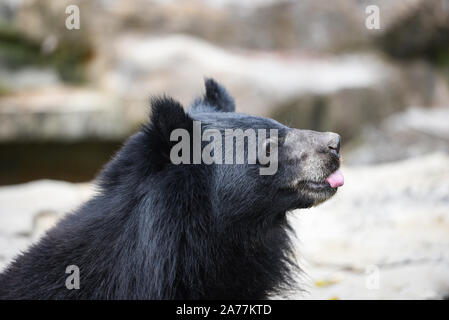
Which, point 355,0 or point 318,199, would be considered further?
point 355,0

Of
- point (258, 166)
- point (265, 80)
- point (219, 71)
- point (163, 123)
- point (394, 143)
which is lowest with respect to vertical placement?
point (258, 166)

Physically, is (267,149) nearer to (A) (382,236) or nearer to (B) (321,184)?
(B) (321,184)

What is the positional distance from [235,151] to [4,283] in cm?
141

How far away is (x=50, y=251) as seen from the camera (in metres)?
2.94

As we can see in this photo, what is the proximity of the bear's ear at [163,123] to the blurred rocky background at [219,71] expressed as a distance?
605 cm

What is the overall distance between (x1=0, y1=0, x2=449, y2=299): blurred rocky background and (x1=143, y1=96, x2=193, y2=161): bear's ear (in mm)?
6049

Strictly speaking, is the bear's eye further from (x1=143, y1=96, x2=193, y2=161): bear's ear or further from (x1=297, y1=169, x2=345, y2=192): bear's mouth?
(x1=143, y1=96, x2=193, y2=161): bear's ear

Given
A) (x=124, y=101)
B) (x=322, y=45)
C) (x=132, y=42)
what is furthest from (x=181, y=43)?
(x=322, y=45)

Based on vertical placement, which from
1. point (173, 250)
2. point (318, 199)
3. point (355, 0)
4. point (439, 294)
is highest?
point (355, 0)

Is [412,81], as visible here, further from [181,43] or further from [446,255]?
[446,255]

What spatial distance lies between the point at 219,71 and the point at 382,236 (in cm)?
527

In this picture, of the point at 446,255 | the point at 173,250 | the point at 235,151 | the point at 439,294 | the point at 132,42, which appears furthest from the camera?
the point at 132,42

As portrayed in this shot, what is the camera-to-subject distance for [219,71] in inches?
372

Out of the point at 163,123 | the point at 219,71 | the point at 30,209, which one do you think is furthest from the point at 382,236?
the point at 219,71
